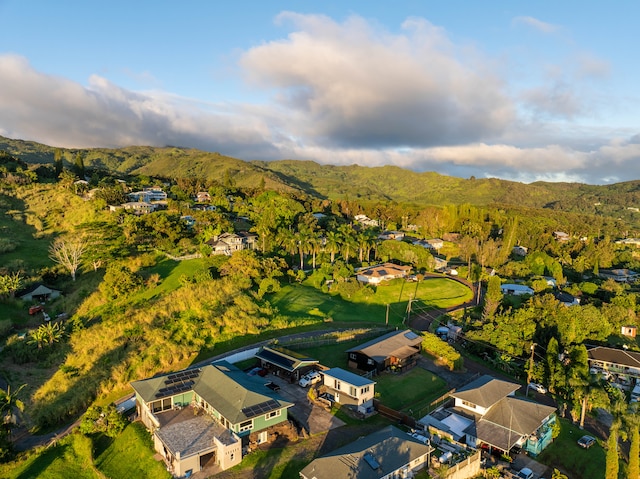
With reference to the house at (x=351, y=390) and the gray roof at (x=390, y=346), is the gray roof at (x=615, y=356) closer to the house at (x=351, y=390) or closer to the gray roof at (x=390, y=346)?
the gray roof at (x=390, y=346)

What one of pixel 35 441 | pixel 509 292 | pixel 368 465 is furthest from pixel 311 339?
pixel 509 292

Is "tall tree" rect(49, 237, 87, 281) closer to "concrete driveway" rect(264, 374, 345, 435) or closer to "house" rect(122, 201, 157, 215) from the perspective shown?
"house" rect(122, 201, 157, 215)

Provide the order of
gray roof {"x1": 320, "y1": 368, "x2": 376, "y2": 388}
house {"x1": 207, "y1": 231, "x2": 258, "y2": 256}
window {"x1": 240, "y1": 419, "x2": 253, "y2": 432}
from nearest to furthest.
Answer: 1. window {"x1": 240, "y1": 419, "x2": 253, "y2": 432}
2. gray roof {"x1": 320, "y1": 368, "x2": 376, "y2": 388}
3. house {"x1": 207, "y1": 231, "x2": 258, "y2": 256}

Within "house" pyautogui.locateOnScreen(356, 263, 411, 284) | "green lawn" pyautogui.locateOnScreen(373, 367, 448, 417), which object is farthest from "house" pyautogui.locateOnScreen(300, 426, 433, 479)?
"house" pyautogui.locateOnScreen(356, 263, 411, 284)

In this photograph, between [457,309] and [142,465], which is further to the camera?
[457,309]

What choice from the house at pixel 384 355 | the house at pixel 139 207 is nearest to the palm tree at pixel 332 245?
the house at pixel 384 355

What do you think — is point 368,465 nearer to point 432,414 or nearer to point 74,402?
point 432,414

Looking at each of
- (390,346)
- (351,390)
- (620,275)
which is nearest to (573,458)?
(390,346)
